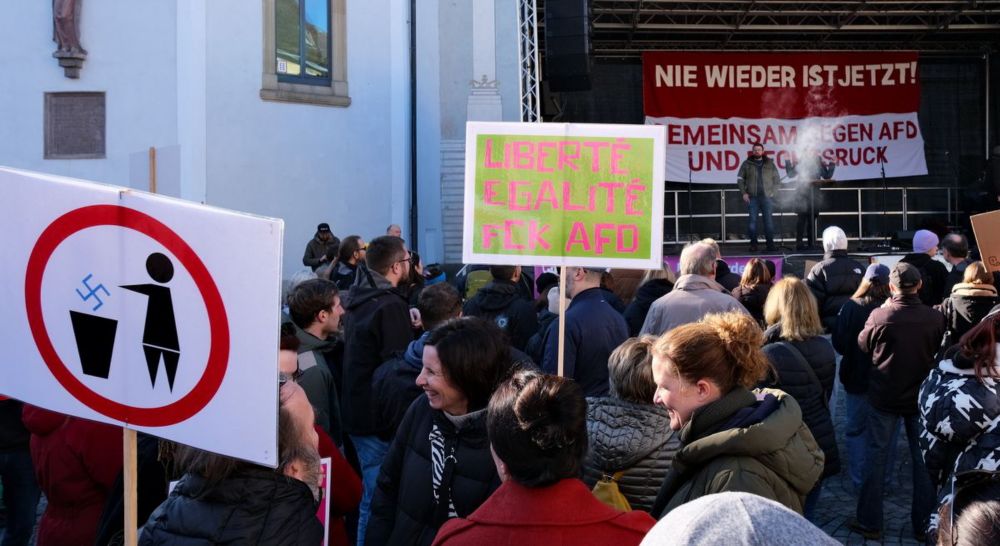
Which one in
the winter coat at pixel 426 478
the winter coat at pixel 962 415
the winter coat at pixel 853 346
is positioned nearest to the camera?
the winter coat at pixel 426 478

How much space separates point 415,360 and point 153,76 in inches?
524

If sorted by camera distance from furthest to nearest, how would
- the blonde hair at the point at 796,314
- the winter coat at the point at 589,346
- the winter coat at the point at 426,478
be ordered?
the blonde hair at the point at 796,314 < the winter coat at the point at 589,346 < the winter coat at the point at 426,478

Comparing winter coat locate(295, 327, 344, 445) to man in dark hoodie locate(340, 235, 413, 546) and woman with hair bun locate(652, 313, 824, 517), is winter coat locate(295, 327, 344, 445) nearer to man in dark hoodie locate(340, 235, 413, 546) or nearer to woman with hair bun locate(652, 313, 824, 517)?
man in dark hoodie locate(340, 235, 413, 546)

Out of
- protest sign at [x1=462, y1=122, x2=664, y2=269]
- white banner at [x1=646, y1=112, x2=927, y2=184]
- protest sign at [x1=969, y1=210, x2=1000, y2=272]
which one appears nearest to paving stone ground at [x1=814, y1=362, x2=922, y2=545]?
protest sign at [x1=969, y1=210, x2=1000, y2=272]

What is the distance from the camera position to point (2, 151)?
16.0 meters

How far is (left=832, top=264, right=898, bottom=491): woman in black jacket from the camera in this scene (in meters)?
6.44

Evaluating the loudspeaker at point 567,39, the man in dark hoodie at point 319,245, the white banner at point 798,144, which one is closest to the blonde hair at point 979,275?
the loudspeaker at point 567,39

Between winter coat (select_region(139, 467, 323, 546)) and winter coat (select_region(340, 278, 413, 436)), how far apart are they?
2327mm

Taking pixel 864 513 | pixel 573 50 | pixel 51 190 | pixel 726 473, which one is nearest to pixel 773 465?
pixel 726 473

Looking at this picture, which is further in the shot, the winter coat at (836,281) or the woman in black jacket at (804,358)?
the winter coat at (836,281)

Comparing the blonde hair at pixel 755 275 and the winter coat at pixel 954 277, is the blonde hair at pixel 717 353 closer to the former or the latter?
the blonde hair at pixel 755 275

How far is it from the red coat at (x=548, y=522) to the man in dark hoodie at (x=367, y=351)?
2.65 m

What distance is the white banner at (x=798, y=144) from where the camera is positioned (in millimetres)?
19328

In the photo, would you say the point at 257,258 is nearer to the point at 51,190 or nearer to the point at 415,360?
the point at 51,190
